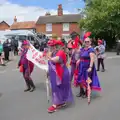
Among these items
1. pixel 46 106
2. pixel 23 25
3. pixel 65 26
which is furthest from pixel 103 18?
pixel 23 25

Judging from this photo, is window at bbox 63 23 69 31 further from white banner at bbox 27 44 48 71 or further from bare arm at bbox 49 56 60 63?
bare arm at bbox 49 56 60 63

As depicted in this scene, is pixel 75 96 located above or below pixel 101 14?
below

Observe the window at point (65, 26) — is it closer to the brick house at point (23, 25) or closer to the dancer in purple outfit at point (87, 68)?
the brick house at point (23, 25)

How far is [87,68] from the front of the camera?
820cm

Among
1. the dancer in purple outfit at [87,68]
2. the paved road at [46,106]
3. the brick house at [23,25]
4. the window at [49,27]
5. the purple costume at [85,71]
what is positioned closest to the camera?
the paved road at [46,106]

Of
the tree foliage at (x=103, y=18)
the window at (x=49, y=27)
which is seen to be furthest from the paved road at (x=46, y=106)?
the window at (x=49, y=27)

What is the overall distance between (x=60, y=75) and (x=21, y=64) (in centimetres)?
289

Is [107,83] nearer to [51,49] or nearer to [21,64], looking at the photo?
[21,64]

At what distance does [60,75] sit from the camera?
23.8ft

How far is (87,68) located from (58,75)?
1.23 m

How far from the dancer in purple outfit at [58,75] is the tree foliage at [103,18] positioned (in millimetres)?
26807

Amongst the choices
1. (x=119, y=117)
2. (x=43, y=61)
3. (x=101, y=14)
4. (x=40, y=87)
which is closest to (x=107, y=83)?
(x=40, y=87)

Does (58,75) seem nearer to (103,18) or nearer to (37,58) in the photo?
(37,58)

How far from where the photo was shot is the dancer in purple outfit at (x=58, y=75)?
284 inches
